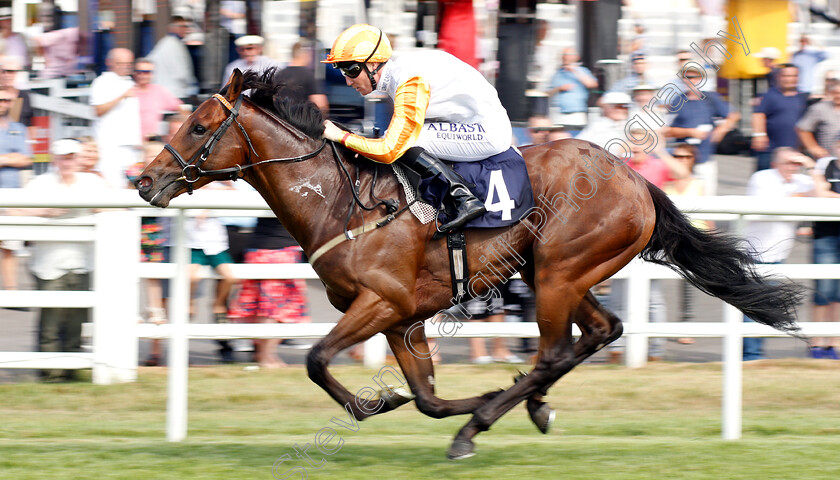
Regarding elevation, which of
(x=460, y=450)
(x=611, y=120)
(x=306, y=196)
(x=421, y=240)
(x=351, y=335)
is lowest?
(x=460, y=450)

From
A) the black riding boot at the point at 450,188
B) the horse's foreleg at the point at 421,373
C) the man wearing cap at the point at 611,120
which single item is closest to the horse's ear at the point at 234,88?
the black riding boot at the point at 450,188

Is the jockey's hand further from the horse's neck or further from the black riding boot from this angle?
the black riding boot

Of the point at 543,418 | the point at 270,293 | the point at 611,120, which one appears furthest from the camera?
the point at 611,120

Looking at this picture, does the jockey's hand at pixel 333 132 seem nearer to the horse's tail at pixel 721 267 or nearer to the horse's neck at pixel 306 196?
the horse's neck at pixel 306 196

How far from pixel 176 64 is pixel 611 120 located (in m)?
3.61

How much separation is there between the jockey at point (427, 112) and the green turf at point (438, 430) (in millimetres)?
1147

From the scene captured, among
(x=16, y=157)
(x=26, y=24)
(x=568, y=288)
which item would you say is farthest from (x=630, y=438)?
(x=26, y=24)

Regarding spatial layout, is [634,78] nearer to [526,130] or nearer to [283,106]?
[526,130]

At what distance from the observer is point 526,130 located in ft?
26.3

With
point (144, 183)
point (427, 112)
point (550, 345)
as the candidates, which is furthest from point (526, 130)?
point (144, 183)

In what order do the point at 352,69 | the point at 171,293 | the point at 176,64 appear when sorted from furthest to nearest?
the point at 176,64, the point at 171,293, the point at 352,69

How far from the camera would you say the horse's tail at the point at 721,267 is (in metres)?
4.93

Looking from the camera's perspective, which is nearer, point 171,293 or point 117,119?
point 171,293

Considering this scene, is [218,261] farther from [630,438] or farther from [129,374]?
[630,438]
